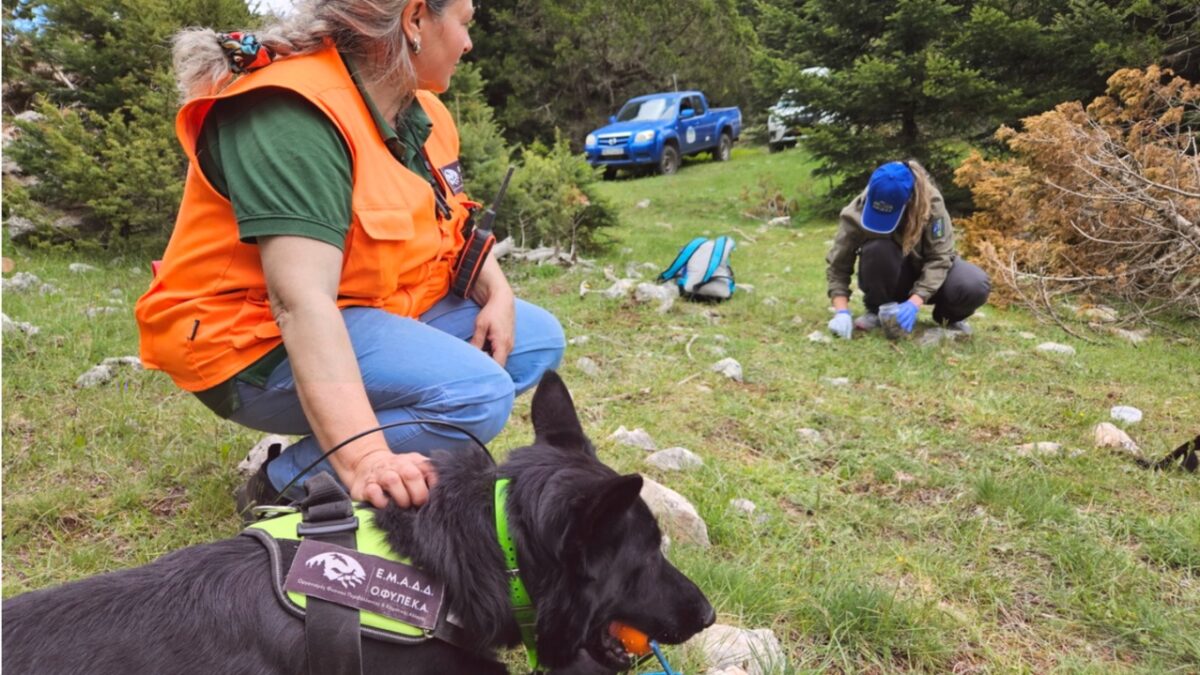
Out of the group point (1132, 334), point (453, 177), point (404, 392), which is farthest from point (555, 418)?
point (1132, 334)

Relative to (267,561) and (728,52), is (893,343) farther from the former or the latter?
(728,52)

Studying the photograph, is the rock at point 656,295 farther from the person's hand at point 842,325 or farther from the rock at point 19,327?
the rock at point 19,327

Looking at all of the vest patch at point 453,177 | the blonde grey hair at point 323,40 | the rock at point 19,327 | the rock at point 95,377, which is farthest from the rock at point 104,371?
the blonde grey hair at point 323,40

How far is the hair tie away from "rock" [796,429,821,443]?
275cm

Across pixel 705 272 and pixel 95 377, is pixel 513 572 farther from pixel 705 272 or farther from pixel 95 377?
pixel 705 272

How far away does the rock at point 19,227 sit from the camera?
22.4ft

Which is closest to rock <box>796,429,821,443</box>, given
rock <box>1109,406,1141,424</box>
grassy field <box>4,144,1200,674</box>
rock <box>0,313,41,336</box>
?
grassy field <box>4,144,1200,674</box>

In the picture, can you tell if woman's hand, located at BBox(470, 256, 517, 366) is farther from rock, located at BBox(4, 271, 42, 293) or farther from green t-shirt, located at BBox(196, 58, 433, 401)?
rock, located at BBox(4, 271, 42, 293)

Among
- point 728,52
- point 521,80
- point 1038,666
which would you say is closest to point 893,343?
point 1038,666

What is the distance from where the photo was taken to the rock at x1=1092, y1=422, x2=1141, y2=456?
11.3 ft

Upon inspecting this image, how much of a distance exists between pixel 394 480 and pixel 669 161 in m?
17.6

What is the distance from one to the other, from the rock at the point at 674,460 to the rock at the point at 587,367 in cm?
127

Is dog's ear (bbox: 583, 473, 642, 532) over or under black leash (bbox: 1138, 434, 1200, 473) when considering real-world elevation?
over

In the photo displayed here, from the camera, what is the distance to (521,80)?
1830 centimetres
